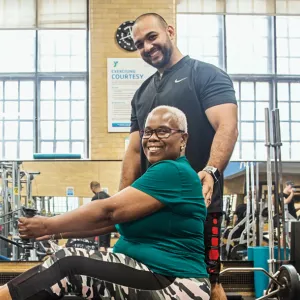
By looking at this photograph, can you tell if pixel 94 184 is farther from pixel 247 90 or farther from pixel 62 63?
pixel 247 90

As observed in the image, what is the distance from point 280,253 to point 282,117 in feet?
13.9

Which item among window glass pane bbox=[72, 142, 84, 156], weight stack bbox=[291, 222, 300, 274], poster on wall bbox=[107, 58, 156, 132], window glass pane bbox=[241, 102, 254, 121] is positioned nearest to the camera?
weight stack bbox=[291, 222, 300, 274]

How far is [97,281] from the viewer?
1.41 meters

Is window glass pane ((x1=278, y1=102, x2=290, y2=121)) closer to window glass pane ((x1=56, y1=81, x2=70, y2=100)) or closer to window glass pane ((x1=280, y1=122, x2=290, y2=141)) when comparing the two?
→ window glass pane ((x1=280, y1=122, x2=290, y2=141))

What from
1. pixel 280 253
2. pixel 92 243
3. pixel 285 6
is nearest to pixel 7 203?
pixel 92 243

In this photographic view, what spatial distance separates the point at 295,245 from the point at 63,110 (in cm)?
462

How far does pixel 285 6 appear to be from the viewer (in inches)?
309

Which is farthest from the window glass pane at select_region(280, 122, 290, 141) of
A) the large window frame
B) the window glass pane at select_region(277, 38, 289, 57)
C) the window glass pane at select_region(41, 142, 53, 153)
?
the window glass pane at select_region(41, 142, 53, 153)

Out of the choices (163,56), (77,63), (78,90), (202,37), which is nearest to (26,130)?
(78,90)

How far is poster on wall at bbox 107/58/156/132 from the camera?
23.2 feet

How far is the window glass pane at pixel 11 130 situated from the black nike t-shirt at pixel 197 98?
6025mm

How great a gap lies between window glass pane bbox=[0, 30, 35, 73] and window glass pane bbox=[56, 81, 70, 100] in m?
0.45

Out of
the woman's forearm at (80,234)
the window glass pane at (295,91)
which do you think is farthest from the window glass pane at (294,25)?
the woman's forearm at (80,234)

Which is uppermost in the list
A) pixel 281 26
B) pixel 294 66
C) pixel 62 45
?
pixel 281 26
